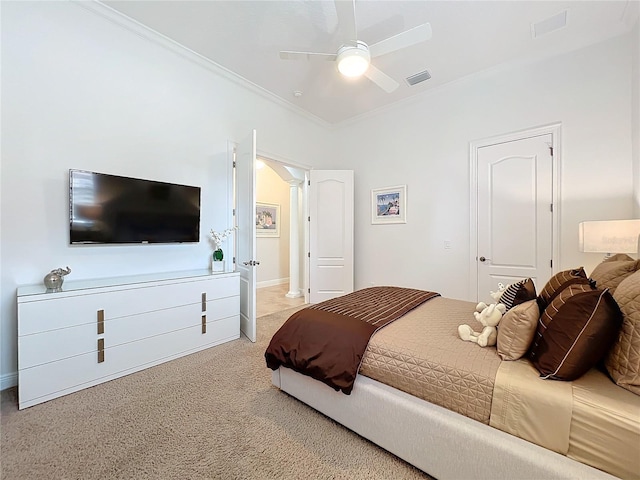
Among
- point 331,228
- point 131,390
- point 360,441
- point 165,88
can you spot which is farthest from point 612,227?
point 165,88

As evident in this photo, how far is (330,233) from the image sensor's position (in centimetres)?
457

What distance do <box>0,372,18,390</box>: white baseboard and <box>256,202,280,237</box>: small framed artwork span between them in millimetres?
4392

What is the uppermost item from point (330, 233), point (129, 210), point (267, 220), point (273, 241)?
point (267, 220)

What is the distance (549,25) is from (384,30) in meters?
1.52

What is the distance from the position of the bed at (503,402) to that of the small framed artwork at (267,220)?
4984 mm

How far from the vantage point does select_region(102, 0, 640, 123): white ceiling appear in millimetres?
2346

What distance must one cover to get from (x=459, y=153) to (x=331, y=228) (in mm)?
2123

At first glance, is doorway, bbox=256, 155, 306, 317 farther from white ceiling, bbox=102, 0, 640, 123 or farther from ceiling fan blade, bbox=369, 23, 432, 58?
ceiling fan blade, bbox=369, 23, 432, 58

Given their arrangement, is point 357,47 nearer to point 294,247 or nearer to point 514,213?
point 514,213

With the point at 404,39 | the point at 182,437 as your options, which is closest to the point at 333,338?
the point at 182,437

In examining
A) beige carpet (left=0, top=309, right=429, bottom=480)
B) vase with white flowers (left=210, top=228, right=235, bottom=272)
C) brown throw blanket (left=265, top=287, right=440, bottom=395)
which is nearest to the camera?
beige carpet (left=0, top=309, right=429, bottom=480)

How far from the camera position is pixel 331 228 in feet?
15.0

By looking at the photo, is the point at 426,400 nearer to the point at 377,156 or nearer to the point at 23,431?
the point at 23,431

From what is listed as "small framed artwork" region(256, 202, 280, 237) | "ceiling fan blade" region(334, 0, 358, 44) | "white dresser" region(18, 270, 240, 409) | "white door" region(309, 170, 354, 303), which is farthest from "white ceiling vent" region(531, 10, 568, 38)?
"small framed artwork" region(256, 202, 280, 237)
